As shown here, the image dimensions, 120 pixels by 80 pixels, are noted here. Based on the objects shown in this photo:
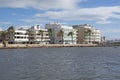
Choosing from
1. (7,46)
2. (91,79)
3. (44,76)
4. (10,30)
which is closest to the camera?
(91,79)

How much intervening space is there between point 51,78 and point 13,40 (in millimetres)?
157572

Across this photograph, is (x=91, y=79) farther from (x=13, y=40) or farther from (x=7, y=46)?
(x=13, y=40)

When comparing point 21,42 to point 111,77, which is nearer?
point 111,77

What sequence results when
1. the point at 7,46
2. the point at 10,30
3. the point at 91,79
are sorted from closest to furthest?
the point at 91,79 → the point at 7,46 → the point at 10,30

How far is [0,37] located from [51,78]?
162 m

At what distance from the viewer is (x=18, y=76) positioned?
41.7 m

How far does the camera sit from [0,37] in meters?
197

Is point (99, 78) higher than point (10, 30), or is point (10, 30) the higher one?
point (10, 30)

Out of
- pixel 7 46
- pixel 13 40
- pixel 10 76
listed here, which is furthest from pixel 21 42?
pixel 10 76

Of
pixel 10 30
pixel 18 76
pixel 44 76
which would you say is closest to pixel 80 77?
pixel 44 76

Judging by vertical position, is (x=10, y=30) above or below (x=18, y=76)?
above

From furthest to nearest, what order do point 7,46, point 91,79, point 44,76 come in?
point 7,46
point 44,76
point 91,79

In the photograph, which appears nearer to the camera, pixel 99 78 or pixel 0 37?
pixel 99 78

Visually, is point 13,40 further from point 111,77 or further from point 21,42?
point 111,77
